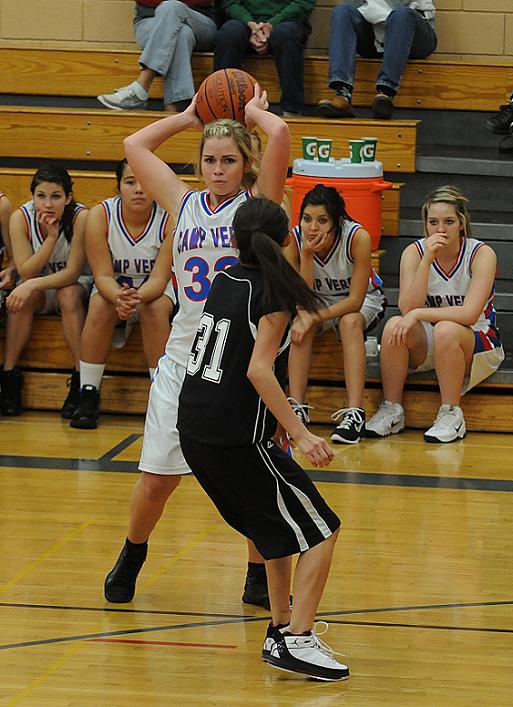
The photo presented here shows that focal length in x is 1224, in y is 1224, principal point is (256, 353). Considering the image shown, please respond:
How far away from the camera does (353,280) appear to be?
5805 millimetres

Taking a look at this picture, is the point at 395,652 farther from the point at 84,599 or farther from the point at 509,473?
the point at 509,473

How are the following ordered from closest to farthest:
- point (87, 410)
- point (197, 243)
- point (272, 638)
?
point (272, 638), point (197, 243), point (87, 410)

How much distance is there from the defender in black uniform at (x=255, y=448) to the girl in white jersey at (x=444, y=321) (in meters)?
2.77

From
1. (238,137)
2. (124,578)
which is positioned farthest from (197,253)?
(124,578)

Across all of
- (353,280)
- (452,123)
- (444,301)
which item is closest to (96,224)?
(353,280)

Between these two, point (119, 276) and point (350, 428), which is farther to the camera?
point (119, 276)

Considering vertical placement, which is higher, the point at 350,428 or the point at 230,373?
the point at 230,373

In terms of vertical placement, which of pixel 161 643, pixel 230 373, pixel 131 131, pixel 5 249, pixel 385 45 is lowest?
pixel 161 643

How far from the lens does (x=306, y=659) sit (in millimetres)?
2961

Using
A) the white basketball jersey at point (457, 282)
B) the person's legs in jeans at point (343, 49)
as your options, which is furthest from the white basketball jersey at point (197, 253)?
the person's legs in jeans at point (343, 49)

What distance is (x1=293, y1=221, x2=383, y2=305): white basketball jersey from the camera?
19.1 feet

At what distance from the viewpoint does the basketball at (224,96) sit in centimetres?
354

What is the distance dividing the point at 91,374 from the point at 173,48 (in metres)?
2.51

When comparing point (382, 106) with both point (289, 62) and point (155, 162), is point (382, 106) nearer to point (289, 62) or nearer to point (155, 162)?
point (289, 62)
